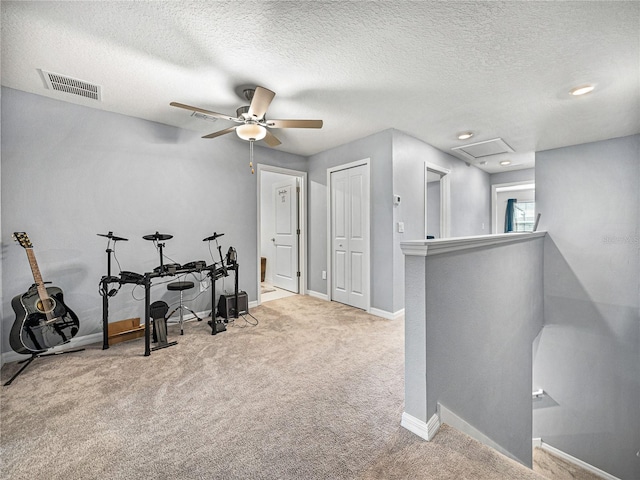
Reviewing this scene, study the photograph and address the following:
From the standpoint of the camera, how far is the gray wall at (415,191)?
354 centimetres

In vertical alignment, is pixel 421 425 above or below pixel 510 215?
below

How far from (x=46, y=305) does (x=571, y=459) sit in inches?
278

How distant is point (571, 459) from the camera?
14.0 ft

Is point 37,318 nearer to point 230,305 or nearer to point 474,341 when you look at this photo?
point 230,305

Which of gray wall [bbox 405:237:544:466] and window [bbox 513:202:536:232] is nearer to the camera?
gray wall [bbox 405:237:544:466]

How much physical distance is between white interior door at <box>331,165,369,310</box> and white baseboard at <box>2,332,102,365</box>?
2894mm

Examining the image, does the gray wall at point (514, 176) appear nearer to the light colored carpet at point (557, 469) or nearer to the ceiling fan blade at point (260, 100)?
the light colored carpet at point (557, 469)

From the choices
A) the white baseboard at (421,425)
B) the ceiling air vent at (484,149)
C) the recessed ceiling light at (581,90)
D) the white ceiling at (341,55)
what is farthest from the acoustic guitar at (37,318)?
the ceiling air vent at (484,149)

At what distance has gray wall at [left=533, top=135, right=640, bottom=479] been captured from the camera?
384 centimetres

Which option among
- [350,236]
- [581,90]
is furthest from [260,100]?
[581,90]

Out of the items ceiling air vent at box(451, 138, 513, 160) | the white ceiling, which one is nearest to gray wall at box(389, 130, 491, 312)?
ceiling air vent at box(451, 138, 513, 160)

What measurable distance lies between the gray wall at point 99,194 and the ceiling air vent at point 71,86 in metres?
0.30

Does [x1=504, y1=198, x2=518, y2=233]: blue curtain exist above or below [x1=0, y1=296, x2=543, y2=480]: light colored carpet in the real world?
above

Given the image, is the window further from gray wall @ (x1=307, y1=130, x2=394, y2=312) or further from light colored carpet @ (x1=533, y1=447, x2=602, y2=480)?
gray wall @ (x1=307, y1=130, x2=394, y2=312)
